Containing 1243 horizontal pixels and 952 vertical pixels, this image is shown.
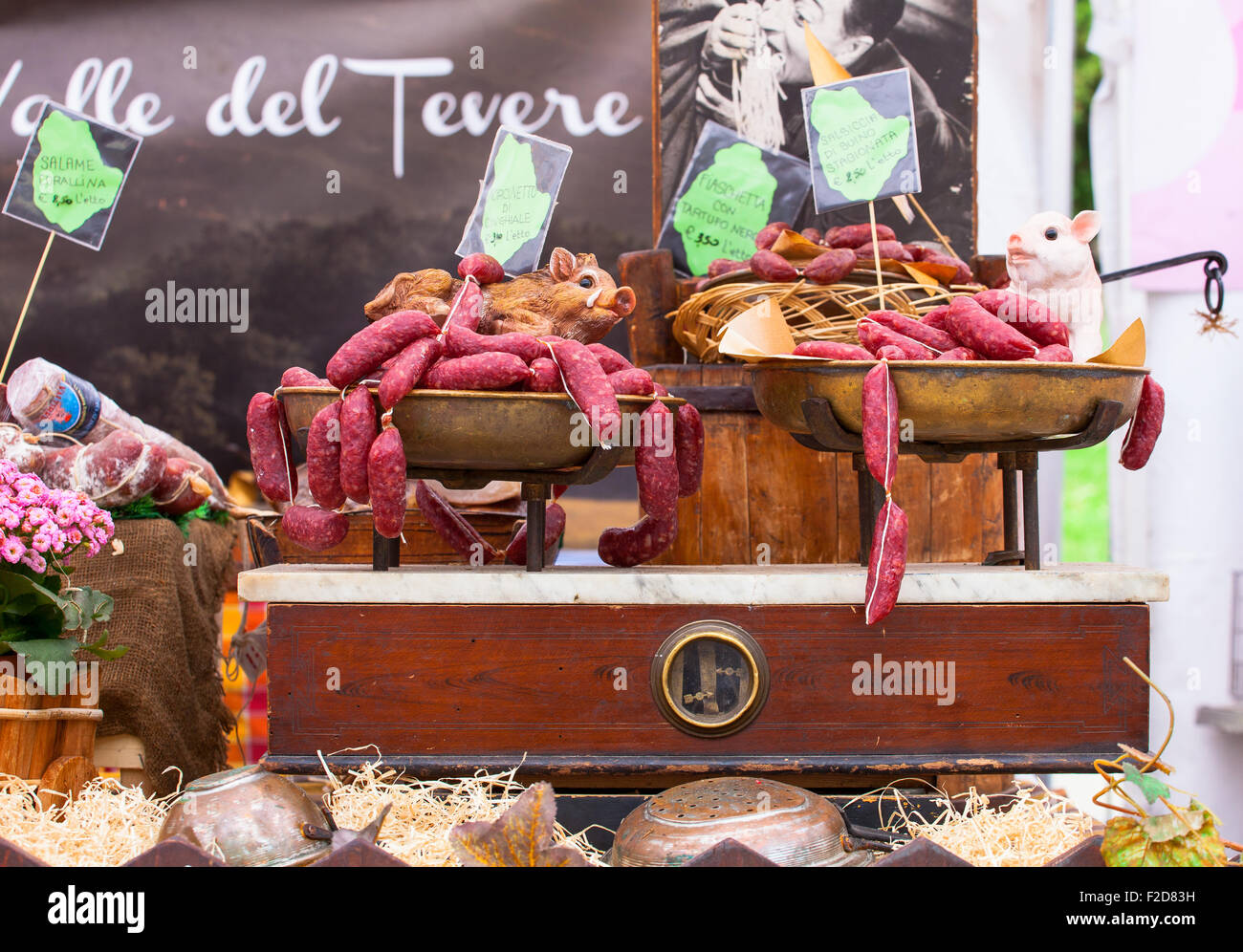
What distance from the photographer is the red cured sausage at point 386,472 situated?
5.86ft

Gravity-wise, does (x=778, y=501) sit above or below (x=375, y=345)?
below

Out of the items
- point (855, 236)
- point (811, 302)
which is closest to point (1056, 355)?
point (811, 302)

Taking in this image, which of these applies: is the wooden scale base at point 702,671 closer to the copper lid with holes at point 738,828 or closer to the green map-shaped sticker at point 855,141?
the copper lid with holes at point 738,828

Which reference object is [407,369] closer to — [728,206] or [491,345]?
[491,345]

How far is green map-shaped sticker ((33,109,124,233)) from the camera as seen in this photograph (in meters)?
2.42

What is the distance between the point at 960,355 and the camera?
1.89m

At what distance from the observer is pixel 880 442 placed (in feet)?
6.02

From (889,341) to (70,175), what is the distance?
184 cm

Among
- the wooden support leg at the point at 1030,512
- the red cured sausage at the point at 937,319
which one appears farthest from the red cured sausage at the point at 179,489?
the wooden support leg at the point at 1030,512

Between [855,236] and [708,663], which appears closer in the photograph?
[708,663]

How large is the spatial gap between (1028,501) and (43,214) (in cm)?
222

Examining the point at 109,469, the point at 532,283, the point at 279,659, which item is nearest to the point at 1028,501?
the point at 532,283

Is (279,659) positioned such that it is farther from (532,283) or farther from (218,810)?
(532,283)

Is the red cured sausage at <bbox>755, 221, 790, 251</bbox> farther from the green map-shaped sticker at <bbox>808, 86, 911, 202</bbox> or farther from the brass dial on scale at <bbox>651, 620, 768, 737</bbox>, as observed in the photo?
the brass dial on scale at <bbox>651, 620, 768, 737</bbox>
